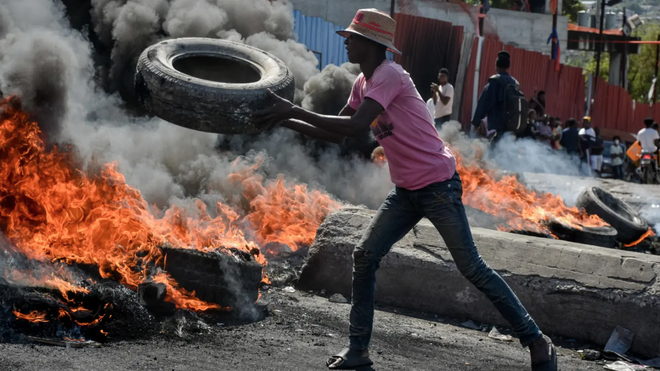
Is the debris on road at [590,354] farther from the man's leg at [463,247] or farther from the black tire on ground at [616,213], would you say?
the black tire on ground at [616,213]

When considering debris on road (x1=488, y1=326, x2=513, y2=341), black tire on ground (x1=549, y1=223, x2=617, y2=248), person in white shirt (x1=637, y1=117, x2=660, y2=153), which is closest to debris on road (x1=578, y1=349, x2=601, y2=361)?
debris on road (x1=488, y1=326, x2=513, y2=341)

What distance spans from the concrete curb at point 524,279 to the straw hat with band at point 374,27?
2.15 metres

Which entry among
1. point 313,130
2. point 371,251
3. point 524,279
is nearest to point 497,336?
point 524,279

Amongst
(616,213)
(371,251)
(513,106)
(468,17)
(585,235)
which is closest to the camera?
(371,251)

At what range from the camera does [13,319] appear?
406cm

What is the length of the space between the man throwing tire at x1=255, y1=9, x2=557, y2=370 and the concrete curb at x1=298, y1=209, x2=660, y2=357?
3.76ft

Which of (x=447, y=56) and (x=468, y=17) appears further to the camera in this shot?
(x=468, y=17)

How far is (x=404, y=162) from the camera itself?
13.1 feet

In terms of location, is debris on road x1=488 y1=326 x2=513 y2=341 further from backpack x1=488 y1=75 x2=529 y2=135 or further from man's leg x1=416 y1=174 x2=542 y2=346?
backpack x1=488 y1=75 x2=529 y2=135

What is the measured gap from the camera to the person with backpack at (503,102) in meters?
10.3

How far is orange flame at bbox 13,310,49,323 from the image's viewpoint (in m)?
4.08

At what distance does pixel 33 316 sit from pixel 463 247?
2430 mm

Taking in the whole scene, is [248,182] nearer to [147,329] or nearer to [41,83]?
[41,83]

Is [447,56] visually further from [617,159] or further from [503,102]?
[503,102]
